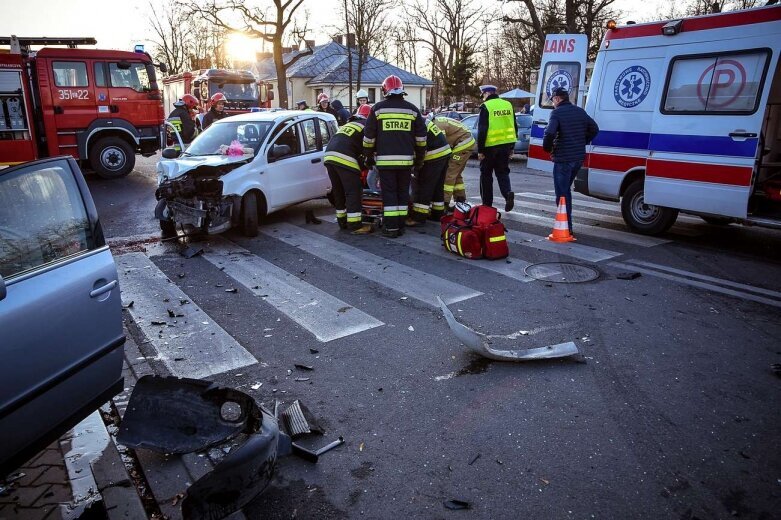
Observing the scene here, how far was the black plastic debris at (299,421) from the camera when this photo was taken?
338 cm

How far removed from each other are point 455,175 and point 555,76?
2.69 metres

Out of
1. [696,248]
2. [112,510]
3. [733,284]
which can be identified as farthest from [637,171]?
[112,510]

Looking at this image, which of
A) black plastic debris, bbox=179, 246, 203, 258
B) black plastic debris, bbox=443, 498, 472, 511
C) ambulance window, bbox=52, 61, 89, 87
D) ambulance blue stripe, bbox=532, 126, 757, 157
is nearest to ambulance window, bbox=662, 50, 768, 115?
ambulance blue stripe, bbox=532, 126, 757, 157

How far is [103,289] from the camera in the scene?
3.09 m

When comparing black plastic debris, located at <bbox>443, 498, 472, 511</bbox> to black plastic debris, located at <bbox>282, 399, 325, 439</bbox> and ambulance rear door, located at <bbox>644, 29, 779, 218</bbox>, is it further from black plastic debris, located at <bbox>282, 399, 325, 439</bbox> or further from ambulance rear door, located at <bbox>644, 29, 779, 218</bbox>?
ambulance rear door, located at <bbox>644, 29, 779, 218</bbox>

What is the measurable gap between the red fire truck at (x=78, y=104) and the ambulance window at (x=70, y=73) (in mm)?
21

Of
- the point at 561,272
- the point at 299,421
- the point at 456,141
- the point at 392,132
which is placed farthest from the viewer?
the point at 456,141

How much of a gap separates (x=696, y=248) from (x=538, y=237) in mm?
2104

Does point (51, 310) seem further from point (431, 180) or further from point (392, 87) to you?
point (431, 180)

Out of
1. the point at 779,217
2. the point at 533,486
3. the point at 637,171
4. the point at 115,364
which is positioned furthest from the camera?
the point at 637,171

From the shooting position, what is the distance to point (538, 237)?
827cm

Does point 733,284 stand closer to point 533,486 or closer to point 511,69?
point 533,486

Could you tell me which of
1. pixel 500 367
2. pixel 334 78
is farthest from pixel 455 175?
pixel 334 78

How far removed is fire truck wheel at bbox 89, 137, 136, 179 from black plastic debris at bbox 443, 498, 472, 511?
14.2 m
